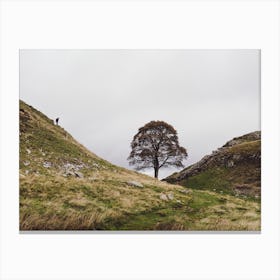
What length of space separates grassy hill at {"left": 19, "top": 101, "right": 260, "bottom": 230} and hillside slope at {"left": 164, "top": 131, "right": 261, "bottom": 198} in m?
0.25

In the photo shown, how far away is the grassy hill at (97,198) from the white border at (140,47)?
0.81 ft

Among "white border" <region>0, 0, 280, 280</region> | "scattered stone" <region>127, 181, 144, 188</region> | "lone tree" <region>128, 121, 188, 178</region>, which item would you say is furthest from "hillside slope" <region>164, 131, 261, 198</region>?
"scattered stone" <region>127, 181, 144, 188</region>

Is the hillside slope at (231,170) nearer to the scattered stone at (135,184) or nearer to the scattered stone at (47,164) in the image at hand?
the scattered stone at (135,184)

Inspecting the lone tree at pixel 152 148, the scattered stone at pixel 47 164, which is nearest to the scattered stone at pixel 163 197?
the lone tree at pixel 152 148

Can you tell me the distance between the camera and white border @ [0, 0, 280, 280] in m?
7.16

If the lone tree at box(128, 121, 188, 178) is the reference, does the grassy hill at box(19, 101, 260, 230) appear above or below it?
below

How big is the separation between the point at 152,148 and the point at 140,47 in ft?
7.90

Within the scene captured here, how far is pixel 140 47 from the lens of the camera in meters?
7.89

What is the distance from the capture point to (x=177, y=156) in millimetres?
8133

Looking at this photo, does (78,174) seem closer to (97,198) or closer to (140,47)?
(97,198)

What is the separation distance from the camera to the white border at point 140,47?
7.16 meters

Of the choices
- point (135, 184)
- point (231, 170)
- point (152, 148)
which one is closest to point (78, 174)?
point (135, 184)

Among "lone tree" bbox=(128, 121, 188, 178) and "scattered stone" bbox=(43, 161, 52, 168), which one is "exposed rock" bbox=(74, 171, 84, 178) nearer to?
"scattered stone" bbox=(43, 161, 52, 168)
